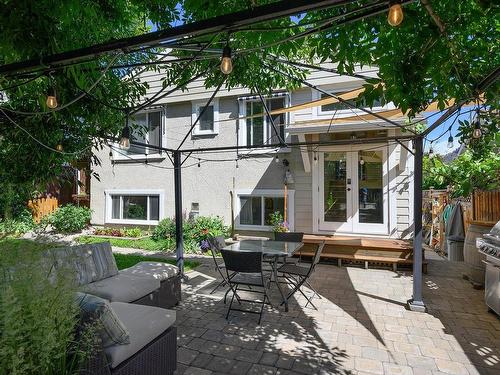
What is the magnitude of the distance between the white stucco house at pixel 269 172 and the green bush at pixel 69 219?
43cm

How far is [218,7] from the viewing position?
9.48ft

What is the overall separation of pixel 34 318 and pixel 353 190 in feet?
26.4

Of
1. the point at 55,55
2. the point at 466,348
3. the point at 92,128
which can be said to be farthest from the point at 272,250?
the point at 55,55

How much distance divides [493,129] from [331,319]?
337 cm

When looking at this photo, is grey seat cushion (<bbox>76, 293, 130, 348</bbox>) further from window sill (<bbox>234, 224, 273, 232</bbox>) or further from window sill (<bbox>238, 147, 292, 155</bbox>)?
window sill (<bbox>238, 147, 292, 155</bbox>)

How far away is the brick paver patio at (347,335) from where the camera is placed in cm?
327

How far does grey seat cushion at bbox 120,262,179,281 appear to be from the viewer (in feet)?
15.4

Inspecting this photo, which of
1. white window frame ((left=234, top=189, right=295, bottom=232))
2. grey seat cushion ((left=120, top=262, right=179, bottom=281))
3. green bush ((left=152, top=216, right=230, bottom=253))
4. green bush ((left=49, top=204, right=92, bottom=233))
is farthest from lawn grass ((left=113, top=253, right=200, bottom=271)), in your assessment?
green bush ((left=49, top=204, right=92, bottom=233))

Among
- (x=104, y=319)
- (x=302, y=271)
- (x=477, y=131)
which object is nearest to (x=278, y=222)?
(x=302, y=271)

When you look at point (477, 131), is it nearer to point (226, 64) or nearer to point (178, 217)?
point (226, 64)

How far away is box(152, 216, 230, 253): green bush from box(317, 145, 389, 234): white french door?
3.16 meters

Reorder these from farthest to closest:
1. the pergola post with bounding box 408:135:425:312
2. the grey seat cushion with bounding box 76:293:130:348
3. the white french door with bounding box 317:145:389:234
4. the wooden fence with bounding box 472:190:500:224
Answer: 1. the white french door with bounding box 317:145:389:234
2. the wooden fence with bounding box 472:190:500:224
3. the pergola post with bounding box 408:135:425:312
4. the grey seat cushion with bounding box 76:293:130:348

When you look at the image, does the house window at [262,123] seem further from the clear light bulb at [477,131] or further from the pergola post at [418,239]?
the clear light bulb at [477,131]

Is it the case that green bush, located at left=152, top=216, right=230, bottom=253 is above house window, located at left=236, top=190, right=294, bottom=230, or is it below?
below
